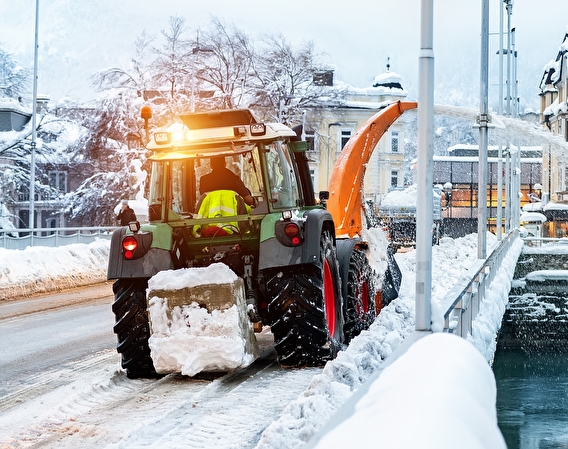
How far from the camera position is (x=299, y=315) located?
8664 millimetres

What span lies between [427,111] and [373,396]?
4471 millimetres

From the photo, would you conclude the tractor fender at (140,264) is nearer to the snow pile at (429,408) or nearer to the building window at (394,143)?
the snow pile at (429,408)

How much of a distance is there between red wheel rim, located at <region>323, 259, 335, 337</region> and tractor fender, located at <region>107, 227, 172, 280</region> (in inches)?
63.0

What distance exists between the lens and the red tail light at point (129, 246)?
29.2 feet

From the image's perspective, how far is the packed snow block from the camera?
27.0ft

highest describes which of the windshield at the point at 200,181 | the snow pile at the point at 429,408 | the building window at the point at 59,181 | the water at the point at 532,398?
the building window at the point at 59,181

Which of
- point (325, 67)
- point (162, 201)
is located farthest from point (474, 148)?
point (162, 201)

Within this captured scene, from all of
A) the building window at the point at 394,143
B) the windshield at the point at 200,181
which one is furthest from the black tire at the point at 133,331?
the building window at the point at 394,143

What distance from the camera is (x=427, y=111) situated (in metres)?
8.19

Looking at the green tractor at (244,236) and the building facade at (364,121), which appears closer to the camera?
the green tractor at (244,236)

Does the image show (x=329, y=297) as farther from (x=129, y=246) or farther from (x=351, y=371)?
(x=351, y=371)

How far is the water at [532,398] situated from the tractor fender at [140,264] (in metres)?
7.36

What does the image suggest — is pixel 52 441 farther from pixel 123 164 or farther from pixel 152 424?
pixel 123 164

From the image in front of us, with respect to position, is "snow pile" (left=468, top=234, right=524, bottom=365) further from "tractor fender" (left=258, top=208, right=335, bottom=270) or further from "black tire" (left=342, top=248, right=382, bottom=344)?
"tractor fender" (left=258, top=208, right=335, bottom=270)
